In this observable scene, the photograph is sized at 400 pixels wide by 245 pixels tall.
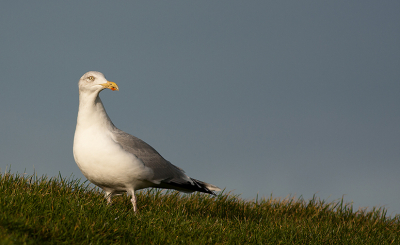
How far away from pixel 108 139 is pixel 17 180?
249 centimetres

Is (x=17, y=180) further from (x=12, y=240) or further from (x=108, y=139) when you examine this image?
(x=12, y=240)

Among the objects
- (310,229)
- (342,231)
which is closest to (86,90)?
(310,229)

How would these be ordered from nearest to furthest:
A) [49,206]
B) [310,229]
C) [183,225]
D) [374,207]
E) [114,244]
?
1. [114,244]
2. [49,206]
3. [183,225]
4. [310,229]
5. [374,207]

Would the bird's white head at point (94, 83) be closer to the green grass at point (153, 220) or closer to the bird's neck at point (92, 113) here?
→ the bird's neck at point (92, 113)

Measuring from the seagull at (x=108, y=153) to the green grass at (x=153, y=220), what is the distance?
1.56ft

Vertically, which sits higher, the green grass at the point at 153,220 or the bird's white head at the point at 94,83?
the bird's white head at the point at 94,83

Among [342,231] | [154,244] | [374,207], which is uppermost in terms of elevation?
[374,207]

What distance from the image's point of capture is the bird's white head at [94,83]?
23.4 feet

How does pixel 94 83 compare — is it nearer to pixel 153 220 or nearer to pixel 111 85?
pixel 111 85

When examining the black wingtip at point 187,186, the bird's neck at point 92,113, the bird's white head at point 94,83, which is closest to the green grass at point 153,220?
the black wingtip at point 187,186

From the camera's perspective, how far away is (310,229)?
7.84m

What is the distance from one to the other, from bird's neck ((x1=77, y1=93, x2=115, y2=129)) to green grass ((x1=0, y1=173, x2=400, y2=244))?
1.30 m

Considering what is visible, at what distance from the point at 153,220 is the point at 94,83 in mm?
2612

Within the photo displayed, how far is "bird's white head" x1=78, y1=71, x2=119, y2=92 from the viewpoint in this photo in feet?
23.4
